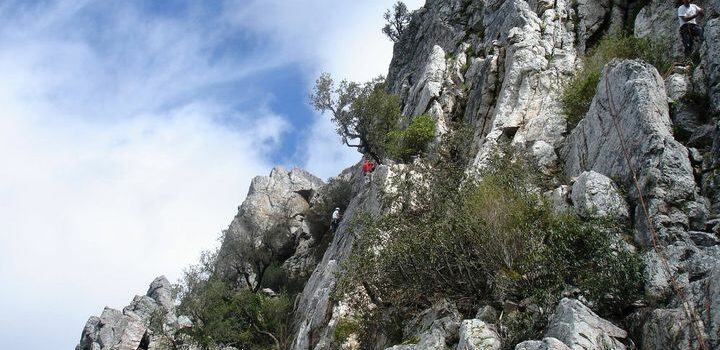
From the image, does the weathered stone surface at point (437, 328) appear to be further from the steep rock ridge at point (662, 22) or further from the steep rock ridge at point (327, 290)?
the steep rock ridge at point (662, 22)

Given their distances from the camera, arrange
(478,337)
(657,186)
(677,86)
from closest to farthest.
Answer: (478,337) < (657,186) < (677,86)

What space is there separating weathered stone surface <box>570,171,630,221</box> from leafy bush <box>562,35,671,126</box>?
24.1 ft

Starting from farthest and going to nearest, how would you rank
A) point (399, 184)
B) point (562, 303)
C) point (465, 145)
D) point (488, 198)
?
point (465, 145)
point (399, 184)
point (488, 198)
point (562, 303)

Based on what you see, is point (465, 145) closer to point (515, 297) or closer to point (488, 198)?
point (488, 198)

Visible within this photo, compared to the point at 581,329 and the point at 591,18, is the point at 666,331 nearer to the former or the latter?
the point at 581,329

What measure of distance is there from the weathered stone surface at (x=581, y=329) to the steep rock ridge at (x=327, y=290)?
1075 cm

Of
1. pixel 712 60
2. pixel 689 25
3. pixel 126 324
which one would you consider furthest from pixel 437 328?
pixel 126 324

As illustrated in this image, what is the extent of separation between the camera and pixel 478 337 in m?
14.5

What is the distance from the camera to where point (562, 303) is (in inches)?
551

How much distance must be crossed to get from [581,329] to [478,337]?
94.2 inches

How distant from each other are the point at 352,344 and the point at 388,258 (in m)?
→ 4.90

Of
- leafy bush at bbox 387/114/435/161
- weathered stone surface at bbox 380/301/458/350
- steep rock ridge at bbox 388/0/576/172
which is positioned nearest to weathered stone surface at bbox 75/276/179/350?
leafy bush at bbox 387/114/435/161

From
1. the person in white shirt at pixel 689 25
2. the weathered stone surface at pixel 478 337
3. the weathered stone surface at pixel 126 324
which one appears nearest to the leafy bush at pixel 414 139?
the person in white shirt at pixel 689 25

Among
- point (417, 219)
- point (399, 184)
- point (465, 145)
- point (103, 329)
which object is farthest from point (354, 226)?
point (103, 329)
